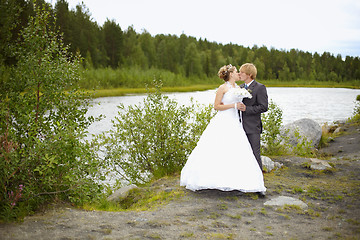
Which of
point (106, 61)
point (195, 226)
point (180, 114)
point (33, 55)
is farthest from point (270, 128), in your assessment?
point (106, 61)

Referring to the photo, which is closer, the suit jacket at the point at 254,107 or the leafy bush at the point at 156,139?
the suit jacket at the point at 254,107

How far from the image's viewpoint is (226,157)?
7.13 metres

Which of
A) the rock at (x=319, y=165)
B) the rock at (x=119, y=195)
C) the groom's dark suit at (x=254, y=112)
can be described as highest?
the groom's dark suit at (x=254, y=112)

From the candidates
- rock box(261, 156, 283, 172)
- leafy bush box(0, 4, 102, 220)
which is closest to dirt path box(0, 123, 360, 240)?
leafy bush box(0, 4, 102, 220)

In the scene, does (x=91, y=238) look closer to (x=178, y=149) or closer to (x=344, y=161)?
(x=178, y=149)

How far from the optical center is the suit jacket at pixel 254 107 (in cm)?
726

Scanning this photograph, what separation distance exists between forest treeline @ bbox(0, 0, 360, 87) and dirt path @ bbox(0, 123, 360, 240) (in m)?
3.88

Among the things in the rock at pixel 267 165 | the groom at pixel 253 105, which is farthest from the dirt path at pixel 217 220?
the rock at pixel 267 165

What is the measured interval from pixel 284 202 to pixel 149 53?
3567 inches

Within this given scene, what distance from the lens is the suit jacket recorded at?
23.8 feet

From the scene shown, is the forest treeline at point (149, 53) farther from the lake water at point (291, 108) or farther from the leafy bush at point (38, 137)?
the lake water at point (291, 108)

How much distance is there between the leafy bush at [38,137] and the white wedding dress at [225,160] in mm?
2113

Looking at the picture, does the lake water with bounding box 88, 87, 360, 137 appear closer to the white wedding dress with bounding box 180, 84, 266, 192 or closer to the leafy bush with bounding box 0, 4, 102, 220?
the leafy bush with bounding box 0, 4, 102, 220

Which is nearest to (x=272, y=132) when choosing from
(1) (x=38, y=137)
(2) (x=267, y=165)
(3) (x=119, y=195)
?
(2) (x=267, y=165)
